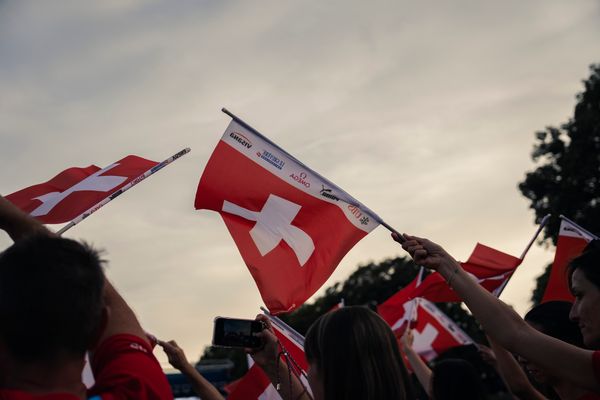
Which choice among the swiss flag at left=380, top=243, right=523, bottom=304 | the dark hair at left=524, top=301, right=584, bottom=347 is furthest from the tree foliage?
the dark hair at left=524, top=301, right=584, bottom=347

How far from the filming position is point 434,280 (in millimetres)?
9055

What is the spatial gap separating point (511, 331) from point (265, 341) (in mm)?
1529

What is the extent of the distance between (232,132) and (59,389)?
397 cm

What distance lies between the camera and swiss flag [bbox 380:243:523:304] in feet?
28.2

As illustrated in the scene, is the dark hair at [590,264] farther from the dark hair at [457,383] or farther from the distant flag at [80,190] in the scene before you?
the distant flag at [80,190]

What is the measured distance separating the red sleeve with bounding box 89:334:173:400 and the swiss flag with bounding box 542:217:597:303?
6.89 m

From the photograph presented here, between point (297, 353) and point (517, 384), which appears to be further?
point (297, 353)

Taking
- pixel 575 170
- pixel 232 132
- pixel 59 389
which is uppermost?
pixel 575 170

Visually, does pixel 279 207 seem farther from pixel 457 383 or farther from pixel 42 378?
pixel 42 378

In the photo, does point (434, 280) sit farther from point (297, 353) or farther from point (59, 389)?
point (59, 389)

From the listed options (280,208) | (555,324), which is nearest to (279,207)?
(280,208)

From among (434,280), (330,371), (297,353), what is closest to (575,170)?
(434,280)

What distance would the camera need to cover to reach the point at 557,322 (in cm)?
441

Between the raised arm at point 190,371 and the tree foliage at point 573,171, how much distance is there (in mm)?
27651
